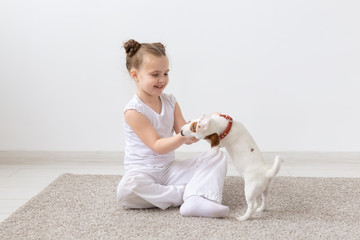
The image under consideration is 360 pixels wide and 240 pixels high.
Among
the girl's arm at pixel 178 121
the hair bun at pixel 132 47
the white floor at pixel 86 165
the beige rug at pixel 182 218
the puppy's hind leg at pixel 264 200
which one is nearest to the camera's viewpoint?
the beige rug at pixel 182 218

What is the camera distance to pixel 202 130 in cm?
115

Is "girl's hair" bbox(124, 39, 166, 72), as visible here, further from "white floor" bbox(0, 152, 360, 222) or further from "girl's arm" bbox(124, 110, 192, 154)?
"white floor" bbox(0, 152, 360, 222)

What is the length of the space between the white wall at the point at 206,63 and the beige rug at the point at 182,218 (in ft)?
1.29

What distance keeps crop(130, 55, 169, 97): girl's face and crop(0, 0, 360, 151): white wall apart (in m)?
0.41

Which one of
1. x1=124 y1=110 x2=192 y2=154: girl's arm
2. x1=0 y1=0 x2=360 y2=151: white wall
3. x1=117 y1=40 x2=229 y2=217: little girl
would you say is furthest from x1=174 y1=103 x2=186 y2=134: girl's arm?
x1=0 y1=0 x2=360 y2=151: white wall

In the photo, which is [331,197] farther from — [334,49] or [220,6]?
[220,6]

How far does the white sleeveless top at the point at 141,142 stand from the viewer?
1.39 metres

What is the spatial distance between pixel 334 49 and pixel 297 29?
0.17m

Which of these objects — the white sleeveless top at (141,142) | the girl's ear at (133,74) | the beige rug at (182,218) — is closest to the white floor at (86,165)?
the beige rug at (182,218)

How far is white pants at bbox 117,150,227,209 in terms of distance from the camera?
1.29 m

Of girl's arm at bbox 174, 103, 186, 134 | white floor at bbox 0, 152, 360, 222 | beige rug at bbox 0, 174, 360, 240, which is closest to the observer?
beige rug at bbox 0, 174, 360, 240

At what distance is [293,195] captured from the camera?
1418 mm

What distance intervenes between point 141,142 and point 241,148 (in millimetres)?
347

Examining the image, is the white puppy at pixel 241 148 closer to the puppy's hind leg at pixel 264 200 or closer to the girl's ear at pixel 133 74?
the puppy's hind leg at pixel 264 200
